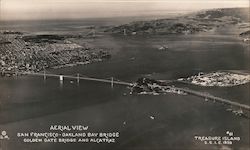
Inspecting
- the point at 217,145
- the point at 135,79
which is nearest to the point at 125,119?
the point at 135,79

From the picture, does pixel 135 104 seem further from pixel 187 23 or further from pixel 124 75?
pixel 187 23

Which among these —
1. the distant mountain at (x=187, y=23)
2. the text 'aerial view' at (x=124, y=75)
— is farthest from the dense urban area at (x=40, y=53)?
the distant mountain at (x=187, y=23)

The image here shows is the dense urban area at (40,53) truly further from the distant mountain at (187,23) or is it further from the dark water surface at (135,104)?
the distant mountain at (187,23)

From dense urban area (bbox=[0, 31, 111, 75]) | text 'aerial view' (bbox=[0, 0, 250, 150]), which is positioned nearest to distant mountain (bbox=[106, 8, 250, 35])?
text 'aerial view' (bbox=[0, 0, 250, 150])

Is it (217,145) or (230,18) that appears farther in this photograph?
(230,18)

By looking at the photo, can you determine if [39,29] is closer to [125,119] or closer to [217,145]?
[125,119]

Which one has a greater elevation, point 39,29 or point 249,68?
point 39,29

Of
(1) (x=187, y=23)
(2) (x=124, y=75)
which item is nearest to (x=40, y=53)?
(2) (x=124, y=75)
